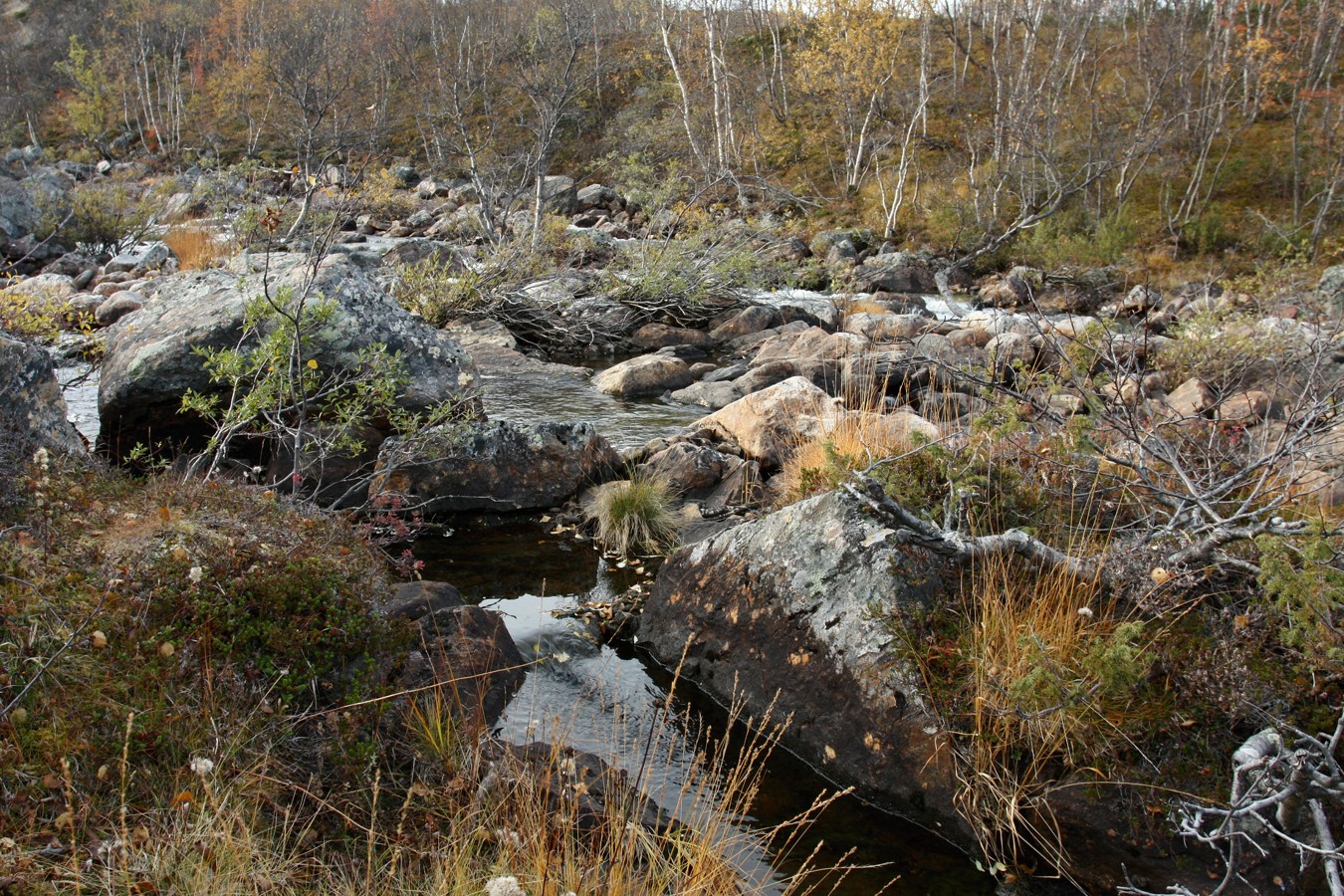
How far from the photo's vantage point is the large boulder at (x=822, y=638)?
13.8 ft

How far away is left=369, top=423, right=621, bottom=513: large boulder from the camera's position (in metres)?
7.52

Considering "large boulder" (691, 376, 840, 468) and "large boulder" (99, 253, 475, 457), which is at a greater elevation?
"large boulder" (99, 253, 475, 457)

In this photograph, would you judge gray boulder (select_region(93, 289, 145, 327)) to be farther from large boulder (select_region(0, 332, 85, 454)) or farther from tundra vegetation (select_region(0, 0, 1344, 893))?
large boulder (select_region(0, 332, 85, 454))

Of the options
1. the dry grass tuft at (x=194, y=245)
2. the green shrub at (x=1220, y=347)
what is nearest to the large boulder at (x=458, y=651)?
the green shrub at (x=1220, y=347)

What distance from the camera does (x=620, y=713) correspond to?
4512 mm

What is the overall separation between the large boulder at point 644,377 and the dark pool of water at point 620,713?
4580 millimetres

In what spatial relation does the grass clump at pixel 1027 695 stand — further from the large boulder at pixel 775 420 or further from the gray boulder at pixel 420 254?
the gray boulder at pixel 420 254

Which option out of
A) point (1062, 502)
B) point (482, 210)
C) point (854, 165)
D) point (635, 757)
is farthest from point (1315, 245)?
point (635, 757)

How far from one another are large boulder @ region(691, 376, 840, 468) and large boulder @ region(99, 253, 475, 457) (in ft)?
8.83

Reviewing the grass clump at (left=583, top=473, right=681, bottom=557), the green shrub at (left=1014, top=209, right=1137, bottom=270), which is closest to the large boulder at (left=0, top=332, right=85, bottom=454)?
the grass clump at (left=583, top=473, right=681, bottom=557)

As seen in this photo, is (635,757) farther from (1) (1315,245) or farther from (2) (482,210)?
(1) (1315,245)

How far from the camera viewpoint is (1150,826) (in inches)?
143

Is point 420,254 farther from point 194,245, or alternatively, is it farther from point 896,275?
point 896,275

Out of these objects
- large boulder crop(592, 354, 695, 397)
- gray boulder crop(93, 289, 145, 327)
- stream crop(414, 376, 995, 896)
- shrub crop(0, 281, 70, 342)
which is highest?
shrub crop(0, 281, 70, 342)
